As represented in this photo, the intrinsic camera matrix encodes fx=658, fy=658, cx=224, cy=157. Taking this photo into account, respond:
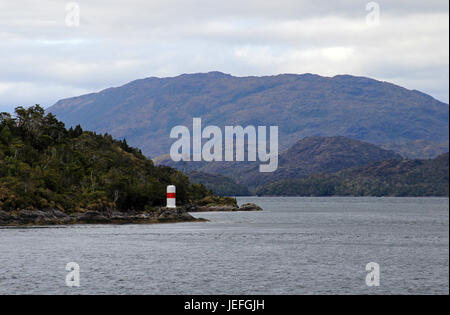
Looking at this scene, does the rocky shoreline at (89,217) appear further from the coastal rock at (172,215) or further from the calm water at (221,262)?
the calm water at (221,262)

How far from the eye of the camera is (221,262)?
83.1m

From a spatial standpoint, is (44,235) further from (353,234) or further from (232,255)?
(353,234)

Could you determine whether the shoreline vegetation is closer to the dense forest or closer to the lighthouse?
the dense forest

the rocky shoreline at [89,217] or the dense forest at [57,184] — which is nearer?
the rocky shoreline at [89,217]

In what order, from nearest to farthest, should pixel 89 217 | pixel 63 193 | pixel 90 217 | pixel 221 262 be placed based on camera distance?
pixel 221 262, pixel 89 217, pixel 90 217, pixel 63 193

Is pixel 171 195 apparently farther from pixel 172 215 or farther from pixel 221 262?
pixel 221 262

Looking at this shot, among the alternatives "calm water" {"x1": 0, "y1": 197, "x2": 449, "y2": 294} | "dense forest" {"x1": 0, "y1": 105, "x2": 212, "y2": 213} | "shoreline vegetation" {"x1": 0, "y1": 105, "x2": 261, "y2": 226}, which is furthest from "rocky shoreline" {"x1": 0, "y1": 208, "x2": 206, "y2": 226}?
"calm water" {"x1": 0, "y1": 197, "x2": 449, "y2": 294}

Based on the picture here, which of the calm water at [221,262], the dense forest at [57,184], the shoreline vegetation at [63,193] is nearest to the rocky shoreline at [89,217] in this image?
the shoreline vegetation at [63,193]

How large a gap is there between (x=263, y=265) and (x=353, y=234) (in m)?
56.9

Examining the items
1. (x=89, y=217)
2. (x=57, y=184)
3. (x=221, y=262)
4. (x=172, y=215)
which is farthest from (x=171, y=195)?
(x=221, y=262)

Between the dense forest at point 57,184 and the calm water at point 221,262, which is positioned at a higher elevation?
the dense forest at point 57,184

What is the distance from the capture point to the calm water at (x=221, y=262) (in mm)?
63031

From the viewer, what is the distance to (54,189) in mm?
169875
